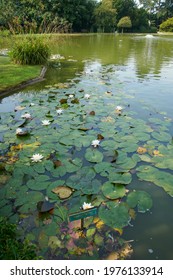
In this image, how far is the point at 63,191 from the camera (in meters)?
2.40

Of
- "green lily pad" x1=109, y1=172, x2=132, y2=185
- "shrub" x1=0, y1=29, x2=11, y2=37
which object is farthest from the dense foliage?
"green lily pad" x1=109, y1=172, x2=132, y2=185

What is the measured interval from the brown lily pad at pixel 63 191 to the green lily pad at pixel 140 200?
1.98 ft

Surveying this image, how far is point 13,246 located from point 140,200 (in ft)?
4.11

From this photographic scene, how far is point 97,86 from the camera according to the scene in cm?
630

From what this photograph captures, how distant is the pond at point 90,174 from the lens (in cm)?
194

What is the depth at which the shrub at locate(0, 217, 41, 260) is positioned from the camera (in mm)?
1640

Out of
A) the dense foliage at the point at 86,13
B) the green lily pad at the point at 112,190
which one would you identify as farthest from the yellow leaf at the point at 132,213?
the dense foliage at the point at 86,13

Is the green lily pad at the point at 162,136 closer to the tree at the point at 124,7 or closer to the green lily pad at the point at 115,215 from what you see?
the green lily pad at the point at 115,215

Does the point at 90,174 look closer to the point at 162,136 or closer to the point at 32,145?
the point at 32,145

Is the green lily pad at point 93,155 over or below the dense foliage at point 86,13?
below

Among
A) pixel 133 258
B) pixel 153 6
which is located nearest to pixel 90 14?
pixel 153 6
